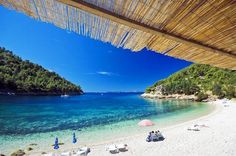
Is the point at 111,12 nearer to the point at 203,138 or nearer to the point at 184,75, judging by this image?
the point at 203,138

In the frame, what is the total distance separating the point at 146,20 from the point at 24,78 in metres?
106

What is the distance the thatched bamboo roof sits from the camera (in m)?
1.43

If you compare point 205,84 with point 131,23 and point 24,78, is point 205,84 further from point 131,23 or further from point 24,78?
point 24,78

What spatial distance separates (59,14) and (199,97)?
53494 mm

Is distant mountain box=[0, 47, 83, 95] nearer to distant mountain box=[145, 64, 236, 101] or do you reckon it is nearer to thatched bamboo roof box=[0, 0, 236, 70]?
distant mountain box=[145, 64, 236, 101]

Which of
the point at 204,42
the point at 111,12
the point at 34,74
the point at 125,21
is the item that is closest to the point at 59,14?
the point at 111,12

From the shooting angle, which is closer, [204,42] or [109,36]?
[109,36]

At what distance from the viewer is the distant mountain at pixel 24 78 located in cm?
8355

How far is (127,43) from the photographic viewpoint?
198cm

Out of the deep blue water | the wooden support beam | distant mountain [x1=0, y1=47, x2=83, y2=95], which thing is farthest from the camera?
distant mountain [x1=0, y1=47, x2=83, y2=95]

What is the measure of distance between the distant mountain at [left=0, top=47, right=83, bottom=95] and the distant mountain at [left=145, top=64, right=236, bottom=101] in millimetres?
62072

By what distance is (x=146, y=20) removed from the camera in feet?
5.34

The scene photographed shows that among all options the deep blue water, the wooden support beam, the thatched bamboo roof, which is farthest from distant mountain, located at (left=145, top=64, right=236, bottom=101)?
the thatched bamboo roof

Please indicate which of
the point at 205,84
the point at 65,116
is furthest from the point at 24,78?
the point at 205,84
